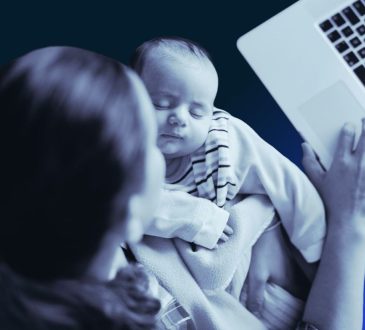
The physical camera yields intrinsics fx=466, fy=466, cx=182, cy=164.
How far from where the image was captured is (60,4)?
3.18 feet

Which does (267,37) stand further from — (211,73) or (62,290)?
(62,290)

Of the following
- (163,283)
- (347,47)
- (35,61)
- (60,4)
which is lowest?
(163,283)

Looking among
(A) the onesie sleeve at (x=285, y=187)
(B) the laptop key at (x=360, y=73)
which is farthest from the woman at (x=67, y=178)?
(B) the laptop key at (x=360, y=73)

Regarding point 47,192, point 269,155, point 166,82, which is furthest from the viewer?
point 269,155

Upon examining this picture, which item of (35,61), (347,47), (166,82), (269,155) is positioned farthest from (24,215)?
(347,47)

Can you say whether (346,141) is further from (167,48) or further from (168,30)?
(168,30)

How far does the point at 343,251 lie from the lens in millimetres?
826

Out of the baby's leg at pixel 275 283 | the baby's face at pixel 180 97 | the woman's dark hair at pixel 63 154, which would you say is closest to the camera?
the woman's dark hair at pixel 63 154

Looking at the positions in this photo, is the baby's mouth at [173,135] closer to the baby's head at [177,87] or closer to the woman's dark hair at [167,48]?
the baby's head at [177,87]

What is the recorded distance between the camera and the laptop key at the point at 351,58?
0.85 meters

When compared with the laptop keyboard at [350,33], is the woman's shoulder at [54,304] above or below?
above

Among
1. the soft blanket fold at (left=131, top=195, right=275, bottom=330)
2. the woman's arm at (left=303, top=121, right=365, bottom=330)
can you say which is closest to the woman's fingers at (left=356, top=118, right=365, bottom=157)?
the woman's arm at (left=303, top=121, right=365, bottom=330)

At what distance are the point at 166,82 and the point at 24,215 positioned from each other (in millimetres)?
410

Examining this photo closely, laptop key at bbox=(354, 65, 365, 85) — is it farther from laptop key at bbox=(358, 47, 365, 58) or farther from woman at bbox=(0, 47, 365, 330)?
woman at bbox=(0, 47, 365, 330)
